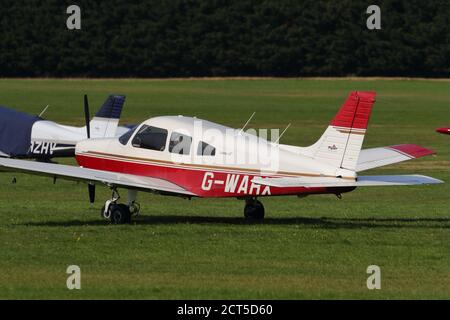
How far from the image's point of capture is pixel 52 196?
24.8 metres

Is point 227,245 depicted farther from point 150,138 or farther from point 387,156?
point 387,156

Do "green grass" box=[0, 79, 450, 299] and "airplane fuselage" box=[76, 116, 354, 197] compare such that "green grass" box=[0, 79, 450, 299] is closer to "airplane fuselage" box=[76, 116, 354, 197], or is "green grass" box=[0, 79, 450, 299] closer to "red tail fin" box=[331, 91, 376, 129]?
"airplane fuselage" box=[76, 116, 354, 197]

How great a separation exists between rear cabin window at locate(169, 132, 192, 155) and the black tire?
1.13 m

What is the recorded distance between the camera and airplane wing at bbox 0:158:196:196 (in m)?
18.0

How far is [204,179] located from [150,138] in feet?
4.18

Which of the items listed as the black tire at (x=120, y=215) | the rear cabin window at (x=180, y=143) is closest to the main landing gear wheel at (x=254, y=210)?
the rear cabin window at (x=180, y=143)

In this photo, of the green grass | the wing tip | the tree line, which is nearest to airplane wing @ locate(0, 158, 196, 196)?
the green grass

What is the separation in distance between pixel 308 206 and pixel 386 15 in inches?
2321

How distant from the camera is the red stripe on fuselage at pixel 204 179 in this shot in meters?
18.0

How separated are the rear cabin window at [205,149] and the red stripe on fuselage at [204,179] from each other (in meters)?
0.25

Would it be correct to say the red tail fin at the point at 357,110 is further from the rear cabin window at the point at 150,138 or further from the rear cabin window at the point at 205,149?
the rear cabin window at the point at 150,138

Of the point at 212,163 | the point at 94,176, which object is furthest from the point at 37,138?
the point at 212,163

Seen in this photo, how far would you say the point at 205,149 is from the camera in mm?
18562

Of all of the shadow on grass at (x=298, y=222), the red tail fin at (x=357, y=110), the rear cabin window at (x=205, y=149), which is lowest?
the shadow on grass at (x=298, y=222)
